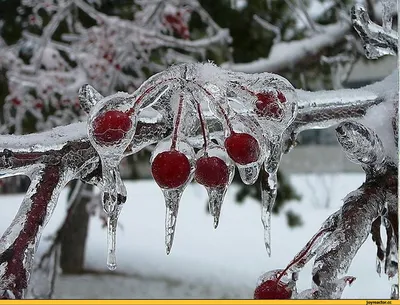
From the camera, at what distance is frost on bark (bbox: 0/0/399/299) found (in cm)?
46

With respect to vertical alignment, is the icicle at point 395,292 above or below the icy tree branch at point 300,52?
below

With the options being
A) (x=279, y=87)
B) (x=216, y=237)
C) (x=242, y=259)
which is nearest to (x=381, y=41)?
(x=279, y=87)

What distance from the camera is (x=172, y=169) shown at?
0.47 meters

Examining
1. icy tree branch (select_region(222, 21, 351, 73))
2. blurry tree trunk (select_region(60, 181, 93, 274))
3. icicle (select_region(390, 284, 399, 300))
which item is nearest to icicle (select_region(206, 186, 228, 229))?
icicle (select_region(390, 284, 399, 300))

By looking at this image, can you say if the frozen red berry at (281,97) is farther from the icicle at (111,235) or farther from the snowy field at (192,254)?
the snowy field at (192,254)

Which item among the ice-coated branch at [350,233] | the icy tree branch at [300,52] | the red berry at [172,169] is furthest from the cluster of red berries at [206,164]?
the icy tree branch at [300,52]

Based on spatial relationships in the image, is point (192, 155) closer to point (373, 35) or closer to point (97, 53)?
point (373, 35)

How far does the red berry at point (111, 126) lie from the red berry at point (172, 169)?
0.14ft

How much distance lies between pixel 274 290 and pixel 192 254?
387 cm

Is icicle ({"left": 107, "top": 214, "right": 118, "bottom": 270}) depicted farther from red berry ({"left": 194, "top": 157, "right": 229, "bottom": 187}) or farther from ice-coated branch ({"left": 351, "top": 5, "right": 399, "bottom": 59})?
ice-coated branch ({"left": 351, "top": 5, "right": 399, "bottom": 59})

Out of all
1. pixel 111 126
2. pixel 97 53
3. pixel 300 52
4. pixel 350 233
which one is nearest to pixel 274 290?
pixel 350 233

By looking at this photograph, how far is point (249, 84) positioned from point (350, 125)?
0.14m

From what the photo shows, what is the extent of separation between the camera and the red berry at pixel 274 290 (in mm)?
479

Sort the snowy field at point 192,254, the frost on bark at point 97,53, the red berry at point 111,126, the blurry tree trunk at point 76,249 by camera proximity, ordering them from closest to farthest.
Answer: the red berry at point 111,126 < the frost on bark at point 97,53 < the snowy field at point 192,254 < the blurry tree trunk at point 76,249
